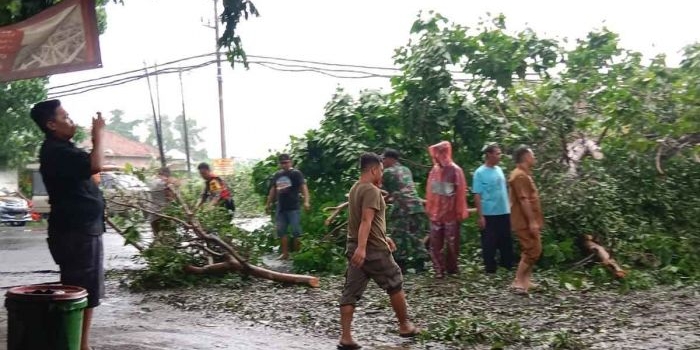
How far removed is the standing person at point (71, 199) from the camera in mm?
5184

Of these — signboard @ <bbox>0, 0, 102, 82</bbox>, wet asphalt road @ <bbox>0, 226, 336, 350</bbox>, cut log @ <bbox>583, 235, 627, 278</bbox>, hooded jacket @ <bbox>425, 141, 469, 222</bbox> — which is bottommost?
wet asphalt road @ <bbox>0, 226, 336, 350</bbox>

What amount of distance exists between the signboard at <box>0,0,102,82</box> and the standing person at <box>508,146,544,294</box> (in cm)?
472

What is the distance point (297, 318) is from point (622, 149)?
596 centimetres

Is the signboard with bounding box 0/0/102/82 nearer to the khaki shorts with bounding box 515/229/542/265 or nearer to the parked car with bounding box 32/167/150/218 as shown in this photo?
the parked car with bounding box 32/167/150/218

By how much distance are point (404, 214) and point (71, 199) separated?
5415 millimetres

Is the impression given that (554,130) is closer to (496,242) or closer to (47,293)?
(496,242)

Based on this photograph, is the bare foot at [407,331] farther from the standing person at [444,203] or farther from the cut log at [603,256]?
the cut log at [603,256]

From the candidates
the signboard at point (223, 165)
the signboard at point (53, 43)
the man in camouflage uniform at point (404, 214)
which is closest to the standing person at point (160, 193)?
the signboard at point (53, 43)

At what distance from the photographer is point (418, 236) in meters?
10.1

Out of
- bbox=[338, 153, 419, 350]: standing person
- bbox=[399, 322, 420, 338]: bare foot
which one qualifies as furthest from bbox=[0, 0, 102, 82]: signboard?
bbox=[399, 322, 420, 338]: bare foot

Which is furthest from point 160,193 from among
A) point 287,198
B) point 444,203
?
point 444,203

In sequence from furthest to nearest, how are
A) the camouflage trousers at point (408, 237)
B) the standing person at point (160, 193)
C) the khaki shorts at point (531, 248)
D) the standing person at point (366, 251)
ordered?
1. the standing person at point (160, 193)
2. the camouflage trousers at point (408, 237)
3. the khaki shorts at point (531, 248)
4. the standing person at point (366, 251)

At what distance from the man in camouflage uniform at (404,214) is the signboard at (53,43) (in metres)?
3.89

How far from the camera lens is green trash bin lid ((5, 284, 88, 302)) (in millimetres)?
4422
